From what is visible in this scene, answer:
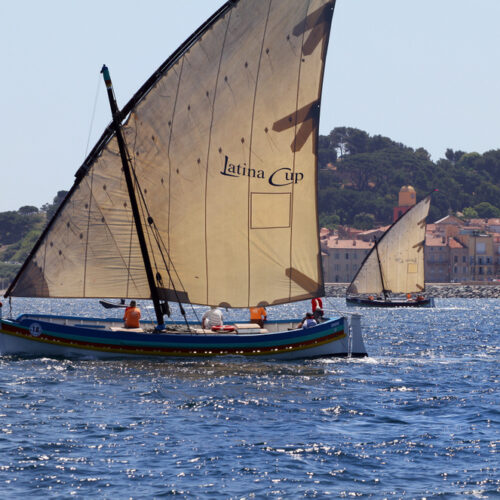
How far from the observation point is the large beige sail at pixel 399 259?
109 meters

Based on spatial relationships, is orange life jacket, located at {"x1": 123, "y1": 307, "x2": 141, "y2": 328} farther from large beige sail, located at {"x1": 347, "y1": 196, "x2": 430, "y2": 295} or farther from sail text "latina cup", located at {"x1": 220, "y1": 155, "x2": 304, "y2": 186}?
large beige sail, located at {"x1": 347, "y1": 196, "x2": 430, "y2": 295}

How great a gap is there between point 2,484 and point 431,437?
10.3 meters

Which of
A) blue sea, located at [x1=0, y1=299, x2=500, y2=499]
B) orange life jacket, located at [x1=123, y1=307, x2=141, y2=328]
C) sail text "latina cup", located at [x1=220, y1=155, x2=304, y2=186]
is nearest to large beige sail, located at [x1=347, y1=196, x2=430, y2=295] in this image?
sail text "latina cup", located at [x1=220, y1=155, x2=304, y2=186]

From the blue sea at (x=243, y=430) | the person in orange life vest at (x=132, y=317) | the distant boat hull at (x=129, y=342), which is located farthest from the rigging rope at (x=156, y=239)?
the blue sea at (x=243, y=430)

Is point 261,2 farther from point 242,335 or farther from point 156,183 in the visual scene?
point 242,335

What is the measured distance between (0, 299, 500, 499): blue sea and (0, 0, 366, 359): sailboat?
5.25ft

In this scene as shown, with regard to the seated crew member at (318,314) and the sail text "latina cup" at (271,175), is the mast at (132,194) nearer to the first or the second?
the sail text "latina cup" at (271,175)

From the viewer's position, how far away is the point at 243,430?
2359 cm

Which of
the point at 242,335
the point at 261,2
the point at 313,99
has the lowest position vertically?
the point at 242,335

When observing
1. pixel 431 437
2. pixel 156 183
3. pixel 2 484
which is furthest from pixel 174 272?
pixel 2 484

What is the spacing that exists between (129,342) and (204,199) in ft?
19.7

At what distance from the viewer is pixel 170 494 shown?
17953 millimetres

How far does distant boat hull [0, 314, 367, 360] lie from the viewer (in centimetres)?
3591

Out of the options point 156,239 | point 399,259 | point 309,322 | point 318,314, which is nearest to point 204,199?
point 156,239
